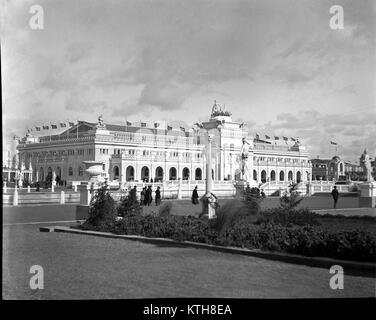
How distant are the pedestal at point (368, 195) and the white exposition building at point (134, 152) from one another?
40.1m

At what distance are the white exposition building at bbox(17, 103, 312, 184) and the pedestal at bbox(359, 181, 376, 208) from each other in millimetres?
40110

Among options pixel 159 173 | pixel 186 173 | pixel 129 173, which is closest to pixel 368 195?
pixel 129 173

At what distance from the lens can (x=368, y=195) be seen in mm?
23172

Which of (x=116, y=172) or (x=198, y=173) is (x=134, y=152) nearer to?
(x=116, y=172)

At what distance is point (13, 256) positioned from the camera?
7773mm

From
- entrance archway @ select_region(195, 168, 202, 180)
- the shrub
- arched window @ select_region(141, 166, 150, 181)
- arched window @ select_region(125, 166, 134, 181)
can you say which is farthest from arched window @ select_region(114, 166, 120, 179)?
the shrub

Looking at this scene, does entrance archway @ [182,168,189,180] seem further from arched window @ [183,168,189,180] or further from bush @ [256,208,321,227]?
bush @ [256,208,321,227]

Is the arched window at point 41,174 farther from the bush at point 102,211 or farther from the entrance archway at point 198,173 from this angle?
the bush at point 102,211

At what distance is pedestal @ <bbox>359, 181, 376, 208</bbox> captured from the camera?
22.7 m

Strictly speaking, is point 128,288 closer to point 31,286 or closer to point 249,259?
point 31,286

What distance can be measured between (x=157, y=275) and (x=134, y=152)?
221 feet

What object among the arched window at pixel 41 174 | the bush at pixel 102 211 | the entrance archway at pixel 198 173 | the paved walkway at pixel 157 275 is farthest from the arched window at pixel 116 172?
the paved walkway at pixel 157 275

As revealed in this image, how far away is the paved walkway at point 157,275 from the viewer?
571cm
